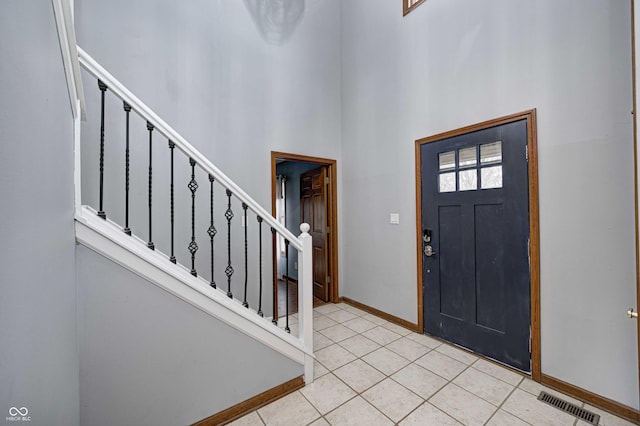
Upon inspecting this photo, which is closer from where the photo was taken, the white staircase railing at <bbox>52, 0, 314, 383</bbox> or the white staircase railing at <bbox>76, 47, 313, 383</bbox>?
the white staircase railing at <bbox>52, 0, 314, 383</bbox>

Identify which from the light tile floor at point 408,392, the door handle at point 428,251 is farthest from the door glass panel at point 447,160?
the light tile floor at point 408,392

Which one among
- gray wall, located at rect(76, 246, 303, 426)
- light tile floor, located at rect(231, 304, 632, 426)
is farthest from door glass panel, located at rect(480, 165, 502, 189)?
gray wall, located at rect(76, 246, 303, 426)

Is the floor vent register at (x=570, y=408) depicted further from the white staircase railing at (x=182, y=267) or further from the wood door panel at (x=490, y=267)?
the white staircase railing at (x=182, y=267)

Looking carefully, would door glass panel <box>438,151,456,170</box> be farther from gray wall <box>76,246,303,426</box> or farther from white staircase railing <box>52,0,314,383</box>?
gray wall <box>76,246,303,426</box>

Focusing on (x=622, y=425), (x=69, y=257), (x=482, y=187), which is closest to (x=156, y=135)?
(x=69, y=257)

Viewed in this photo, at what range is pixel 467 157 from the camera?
2.39 meters

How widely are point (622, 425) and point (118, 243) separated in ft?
10.3

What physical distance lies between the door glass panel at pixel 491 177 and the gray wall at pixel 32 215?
273 cm

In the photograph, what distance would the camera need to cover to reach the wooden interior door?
3.82 meters

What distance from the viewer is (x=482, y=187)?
229cm

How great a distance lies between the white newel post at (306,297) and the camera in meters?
1.95

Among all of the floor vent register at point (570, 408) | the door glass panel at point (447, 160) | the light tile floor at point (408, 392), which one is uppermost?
the door glass panel at point (447, 160)

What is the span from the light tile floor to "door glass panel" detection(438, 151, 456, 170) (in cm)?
180

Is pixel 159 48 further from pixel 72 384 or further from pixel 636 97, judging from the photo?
pixel 636 97
